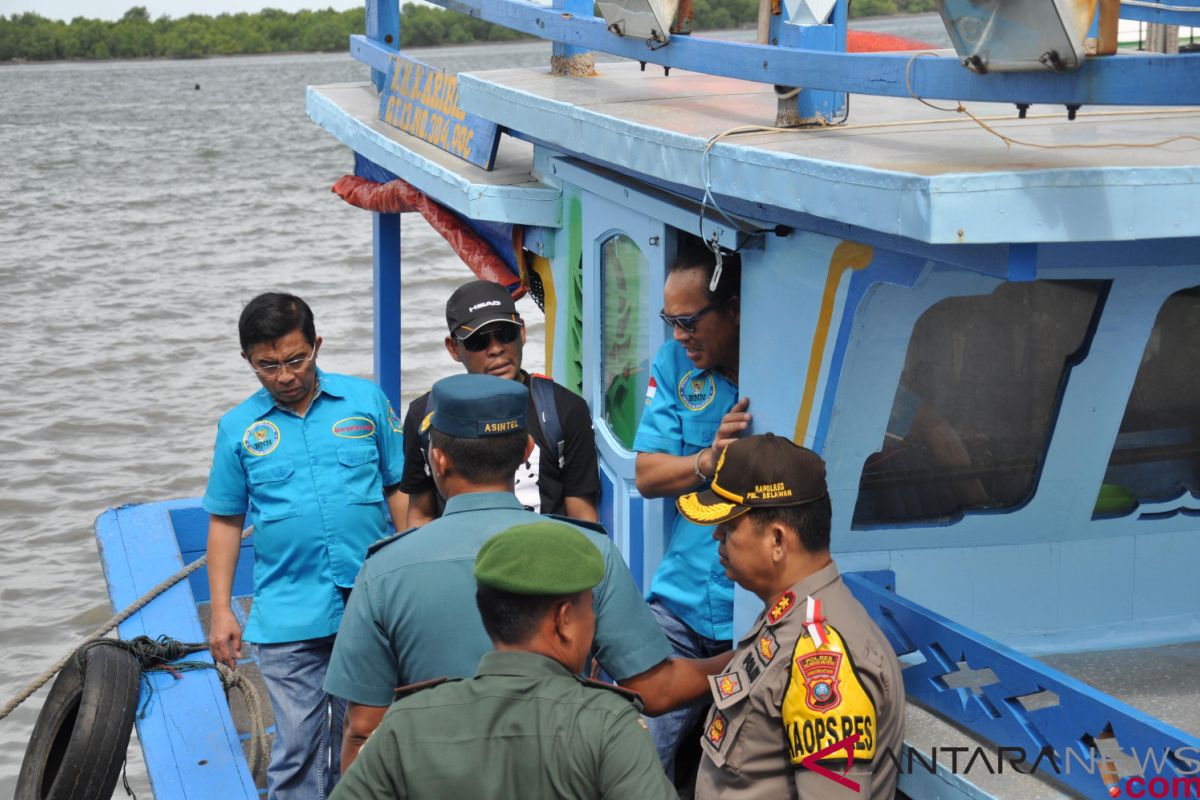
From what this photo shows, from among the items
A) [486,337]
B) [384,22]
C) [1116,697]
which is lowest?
[1116,697]

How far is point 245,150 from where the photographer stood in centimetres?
3016

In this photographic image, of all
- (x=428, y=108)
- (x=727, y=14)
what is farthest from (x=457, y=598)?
(x=727, y=14)

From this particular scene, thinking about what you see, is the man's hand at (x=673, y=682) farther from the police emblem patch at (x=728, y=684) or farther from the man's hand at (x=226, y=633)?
the man's hand at (x=226, y=633)

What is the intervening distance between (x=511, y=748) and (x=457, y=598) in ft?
1.88

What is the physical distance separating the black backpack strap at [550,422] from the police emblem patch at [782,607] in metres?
1.23

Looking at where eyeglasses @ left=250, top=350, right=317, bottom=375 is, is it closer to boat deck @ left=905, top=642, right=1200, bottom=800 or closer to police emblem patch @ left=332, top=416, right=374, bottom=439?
police emblem patch @ left=332, top=416, right=374, bottom=439

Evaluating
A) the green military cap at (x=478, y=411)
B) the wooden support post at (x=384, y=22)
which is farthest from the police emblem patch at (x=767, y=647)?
the wooden support post at (x=384, y=22)

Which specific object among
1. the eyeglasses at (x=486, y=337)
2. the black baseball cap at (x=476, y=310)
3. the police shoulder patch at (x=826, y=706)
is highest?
the black baseball cap at (x=476, y=310)

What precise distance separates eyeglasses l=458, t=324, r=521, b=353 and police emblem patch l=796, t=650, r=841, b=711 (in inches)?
61.3

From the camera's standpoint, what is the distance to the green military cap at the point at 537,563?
7.84ft

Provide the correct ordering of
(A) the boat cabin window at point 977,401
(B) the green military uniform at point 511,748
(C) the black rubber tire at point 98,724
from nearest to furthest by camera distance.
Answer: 1. (B) the green military uniform at point 511,748
2. (A) the boat cabin window at point 977,401
3. (C) the black rubber tire at point 98,724

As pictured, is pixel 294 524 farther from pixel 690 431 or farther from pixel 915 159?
pixel 915 159

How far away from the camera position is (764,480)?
289 centimetres

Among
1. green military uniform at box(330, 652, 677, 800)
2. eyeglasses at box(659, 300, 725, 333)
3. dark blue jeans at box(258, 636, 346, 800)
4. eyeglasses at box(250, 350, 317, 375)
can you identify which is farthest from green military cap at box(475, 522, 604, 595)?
dark blue jeans at box(258, 636, 346, 800)
